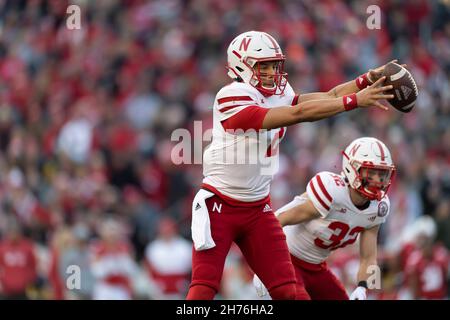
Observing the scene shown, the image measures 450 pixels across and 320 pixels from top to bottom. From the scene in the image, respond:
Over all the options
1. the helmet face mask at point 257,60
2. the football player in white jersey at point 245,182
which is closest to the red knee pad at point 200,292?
the football player in white jersey at point 245,182

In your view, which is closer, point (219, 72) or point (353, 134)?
point (353, 134)

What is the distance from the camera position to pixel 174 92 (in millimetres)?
14438

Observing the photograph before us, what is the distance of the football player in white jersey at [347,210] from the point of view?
25.1 feet

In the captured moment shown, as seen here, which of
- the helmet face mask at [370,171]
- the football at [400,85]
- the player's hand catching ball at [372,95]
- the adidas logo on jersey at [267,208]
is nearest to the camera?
the player's hand catching ball at [372,95]

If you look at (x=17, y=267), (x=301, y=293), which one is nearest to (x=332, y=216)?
(x=301, y=293)

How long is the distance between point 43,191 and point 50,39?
2.99 meters

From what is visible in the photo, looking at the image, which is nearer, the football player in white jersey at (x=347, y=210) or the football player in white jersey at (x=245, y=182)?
the football player in white jersey at (x=245, y=182)

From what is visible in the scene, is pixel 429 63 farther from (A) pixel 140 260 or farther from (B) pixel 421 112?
(A) pixel 140 260

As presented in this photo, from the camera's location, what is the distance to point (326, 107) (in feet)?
21.5

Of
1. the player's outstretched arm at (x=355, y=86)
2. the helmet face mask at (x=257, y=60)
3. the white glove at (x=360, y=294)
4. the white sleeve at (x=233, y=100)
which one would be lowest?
the white glove at (x=360, y=294)

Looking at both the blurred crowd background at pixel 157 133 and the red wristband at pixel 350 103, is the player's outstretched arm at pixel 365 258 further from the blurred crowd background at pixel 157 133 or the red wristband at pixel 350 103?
the blurred crowd background at pixel 157 133

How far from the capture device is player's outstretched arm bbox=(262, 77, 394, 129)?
6469mm

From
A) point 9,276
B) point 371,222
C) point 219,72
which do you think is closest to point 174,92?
point 219,72

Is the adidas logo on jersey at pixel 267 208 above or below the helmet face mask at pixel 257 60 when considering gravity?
below
